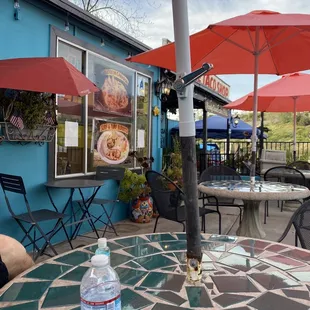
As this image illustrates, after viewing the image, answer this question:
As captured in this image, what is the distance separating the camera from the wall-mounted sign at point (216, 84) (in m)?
7.92

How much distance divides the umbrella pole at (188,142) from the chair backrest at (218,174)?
329 centimetres

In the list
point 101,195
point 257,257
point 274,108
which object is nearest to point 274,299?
point 257,257

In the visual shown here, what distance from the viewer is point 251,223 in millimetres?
3770

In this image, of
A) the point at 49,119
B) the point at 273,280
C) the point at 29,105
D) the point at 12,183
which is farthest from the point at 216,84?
the point at 273,280

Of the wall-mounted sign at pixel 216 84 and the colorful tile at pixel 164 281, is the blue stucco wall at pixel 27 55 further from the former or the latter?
the wall-mounted sign at pixel 216 84

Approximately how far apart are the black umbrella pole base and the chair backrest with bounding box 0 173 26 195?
83.7 inches

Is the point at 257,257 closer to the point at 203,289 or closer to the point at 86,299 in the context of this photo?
the point at 203,289

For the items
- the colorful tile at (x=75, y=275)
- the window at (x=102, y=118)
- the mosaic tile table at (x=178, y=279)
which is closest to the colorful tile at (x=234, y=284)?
the mosaic tile table at (x=178, y=279)

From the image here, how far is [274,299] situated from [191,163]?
534 millimetres

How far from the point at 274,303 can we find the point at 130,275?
0.54 meters

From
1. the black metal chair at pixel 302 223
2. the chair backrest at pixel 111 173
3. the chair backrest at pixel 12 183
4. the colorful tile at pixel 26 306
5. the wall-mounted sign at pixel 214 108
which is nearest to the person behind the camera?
the colorful tile at pixel 26 306

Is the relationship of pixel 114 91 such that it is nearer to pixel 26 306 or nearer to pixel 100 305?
pixel 26 306

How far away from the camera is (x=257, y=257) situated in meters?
1.51

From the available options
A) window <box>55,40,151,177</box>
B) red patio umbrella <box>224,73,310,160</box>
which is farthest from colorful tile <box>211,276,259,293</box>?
red patio umbrella <box>224,73,310,160</box>
